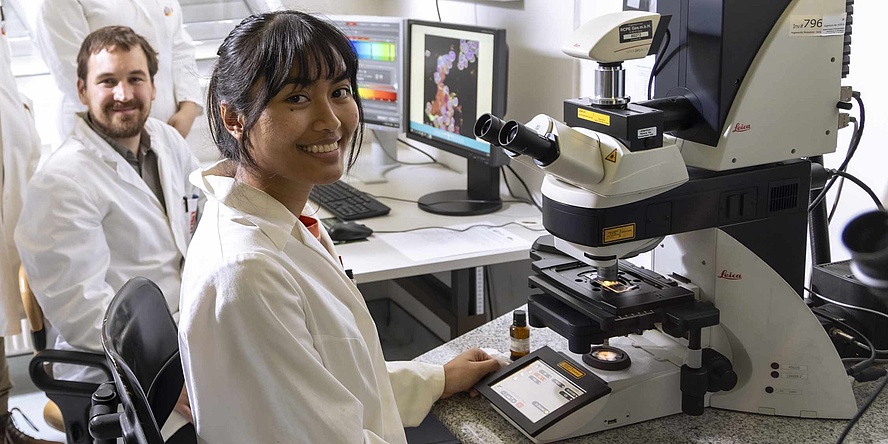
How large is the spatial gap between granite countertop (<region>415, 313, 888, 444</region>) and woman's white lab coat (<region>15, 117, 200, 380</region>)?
3.48 feet

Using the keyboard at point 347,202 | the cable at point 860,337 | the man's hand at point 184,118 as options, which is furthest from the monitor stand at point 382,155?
the cable at point 860,337

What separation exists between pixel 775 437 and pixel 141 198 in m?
1.62

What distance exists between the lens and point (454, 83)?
2.59m

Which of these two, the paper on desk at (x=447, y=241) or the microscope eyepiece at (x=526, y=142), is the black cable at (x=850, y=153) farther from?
the paper on desk at (x=447, y=241)

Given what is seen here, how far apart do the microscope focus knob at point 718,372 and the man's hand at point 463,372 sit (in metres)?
0.33

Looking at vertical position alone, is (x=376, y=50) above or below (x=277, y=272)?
above

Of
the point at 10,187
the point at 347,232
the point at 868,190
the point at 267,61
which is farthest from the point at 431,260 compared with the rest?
the point at 10,187

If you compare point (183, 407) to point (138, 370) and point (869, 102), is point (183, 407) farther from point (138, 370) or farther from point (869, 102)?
point (869, 102)

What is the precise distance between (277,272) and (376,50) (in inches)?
76.3

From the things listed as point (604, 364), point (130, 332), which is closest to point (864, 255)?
point (604, 364)

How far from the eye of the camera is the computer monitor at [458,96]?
95.6 inches

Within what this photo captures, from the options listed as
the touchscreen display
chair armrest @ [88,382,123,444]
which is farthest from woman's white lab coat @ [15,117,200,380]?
the touchscreen display

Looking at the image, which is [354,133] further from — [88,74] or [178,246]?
[88,74]

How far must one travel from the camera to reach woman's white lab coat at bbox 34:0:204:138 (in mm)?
2697
